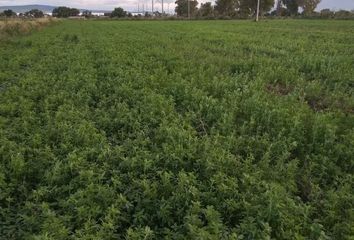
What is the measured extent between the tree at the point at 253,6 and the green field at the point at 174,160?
7979 cm

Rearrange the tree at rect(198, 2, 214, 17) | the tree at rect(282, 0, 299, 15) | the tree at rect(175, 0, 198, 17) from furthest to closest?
the tree at rect(175, 0, 198, 17)
the tree at rect(198, 2, 214, 17)
the tree at rect(282, 0, 299, 15)

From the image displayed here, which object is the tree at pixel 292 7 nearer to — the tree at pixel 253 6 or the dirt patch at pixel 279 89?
the tree at pixel 253 6

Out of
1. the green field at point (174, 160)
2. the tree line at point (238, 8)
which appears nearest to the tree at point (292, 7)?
the tree line at point (238, 8)

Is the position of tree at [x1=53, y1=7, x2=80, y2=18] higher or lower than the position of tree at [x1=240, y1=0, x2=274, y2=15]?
lower

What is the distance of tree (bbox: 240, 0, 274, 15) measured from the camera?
85688 mm

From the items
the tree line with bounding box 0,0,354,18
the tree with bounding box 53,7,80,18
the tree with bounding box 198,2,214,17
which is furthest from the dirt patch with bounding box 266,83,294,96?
the tree with bounding box 53,7,80,18

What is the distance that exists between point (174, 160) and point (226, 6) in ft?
320

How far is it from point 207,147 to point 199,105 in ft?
8.02

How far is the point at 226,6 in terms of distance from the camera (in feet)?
323

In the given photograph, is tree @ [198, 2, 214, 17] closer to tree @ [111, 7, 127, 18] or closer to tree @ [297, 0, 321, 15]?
tree @ [111, 7, 127, 18]

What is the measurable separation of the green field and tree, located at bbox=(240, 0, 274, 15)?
262ft

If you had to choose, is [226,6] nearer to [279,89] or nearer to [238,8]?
[238,8]

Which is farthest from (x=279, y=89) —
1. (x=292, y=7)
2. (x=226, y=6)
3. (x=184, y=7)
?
(x=184, y=7)

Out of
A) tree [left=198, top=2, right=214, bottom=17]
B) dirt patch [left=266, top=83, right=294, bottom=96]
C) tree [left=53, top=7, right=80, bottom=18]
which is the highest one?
dirt patch [left=266, top=83, right=294, bottom=96]
